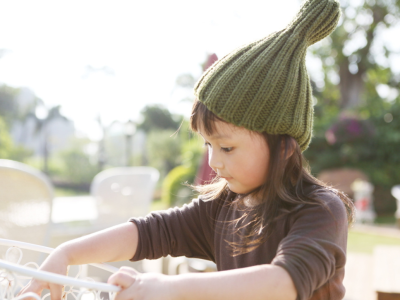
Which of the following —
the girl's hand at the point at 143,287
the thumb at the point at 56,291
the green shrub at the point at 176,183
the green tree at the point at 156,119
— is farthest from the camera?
the green tree at the point at 156,119

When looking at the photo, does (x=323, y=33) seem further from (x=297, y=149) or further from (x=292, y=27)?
(x=297, y=149)

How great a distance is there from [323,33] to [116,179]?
7.71ft

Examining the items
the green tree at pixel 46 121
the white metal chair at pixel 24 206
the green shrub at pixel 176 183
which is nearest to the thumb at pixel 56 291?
the white metal chair at pixel 24 206

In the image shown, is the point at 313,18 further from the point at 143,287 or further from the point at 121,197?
the point at 121,197

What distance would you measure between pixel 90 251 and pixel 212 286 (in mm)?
456

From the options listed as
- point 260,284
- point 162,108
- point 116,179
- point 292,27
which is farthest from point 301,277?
point 162,108

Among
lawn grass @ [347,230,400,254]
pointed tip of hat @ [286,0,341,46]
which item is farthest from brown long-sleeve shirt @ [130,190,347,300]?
lawn grass @ [347,230,400,254]

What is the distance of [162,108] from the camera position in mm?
12680

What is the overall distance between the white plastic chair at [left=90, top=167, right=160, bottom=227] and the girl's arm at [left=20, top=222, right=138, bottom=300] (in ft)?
6.28

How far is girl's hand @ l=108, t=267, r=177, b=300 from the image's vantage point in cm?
80

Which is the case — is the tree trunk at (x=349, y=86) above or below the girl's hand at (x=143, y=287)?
below

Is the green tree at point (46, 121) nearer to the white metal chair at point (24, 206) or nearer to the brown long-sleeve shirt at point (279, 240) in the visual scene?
the white metal chair at point (24, 206)

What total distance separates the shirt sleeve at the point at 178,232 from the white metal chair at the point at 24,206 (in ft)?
2.34

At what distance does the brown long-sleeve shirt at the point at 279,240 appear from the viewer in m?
0.86
